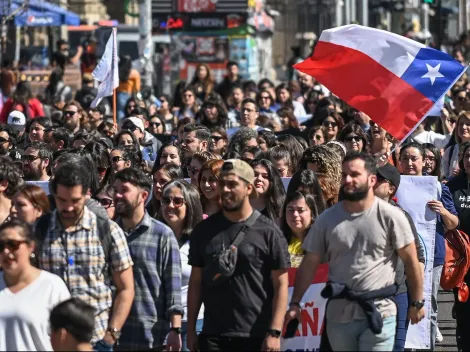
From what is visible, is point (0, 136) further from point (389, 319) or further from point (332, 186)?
point (389, 319)

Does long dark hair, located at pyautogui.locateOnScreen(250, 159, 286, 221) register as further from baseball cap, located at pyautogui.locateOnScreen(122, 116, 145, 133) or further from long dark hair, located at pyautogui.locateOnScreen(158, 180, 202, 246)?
baseball cap, located at pyautogui.locateOnScreen(122, 116, 145, 133)

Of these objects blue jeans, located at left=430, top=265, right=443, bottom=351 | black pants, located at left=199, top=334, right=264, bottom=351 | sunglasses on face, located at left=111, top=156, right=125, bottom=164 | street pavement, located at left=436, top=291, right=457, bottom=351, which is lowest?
street pavement, located at left=436, top=291, right=457, bottom=351

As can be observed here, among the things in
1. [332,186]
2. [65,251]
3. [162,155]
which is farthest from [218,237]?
[162,155]

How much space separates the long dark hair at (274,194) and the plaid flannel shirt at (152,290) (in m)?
1.62

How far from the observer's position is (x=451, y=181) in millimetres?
11797

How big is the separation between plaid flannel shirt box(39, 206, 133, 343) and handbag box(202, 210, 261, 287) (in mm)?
468

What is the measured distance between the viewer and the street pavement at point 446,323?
12.1 metres

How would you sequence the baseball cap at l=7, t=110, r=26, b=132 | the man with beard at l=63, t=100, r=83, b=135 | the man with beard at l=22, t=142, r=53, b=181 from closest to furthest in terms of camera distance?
1. the man with beard at l=22, t=142, r=53, b=181
2. the baseball cap at l=7, t=110, r=26, b=132
3. the man with beard at l=63, t=100, r=83, b=135

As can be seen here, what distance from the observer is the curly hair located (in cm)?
1026

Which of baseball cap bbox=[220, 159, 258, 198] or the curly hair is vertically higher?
baseball cap bbox=[220, 159, 258, 198]

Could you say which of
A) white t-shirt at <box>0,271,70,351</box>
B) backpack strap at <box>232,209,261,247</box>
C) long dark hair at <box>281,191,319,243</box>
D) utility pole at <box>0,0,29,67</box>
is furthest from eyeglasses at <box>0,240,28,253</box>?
utility pole at <box>0,0,29,67</box>

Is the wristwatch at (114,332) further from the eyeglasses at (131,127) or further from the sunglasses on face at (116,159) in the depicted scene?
the eyeglasses at (131,127)

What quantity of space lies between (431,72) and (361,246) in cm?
331

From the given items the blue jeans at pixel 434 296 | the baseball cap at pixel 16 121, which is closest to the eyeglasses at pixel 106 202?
the blue jeans at pixel 434 296
